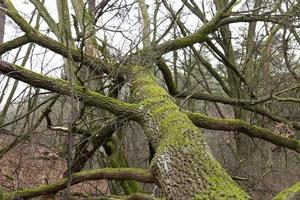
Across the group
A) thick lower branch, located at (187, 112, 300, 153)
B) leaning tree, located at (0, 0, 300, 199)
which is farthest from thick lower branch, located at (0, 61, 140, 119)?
thick lower branch, located at (187, 112, 300, 153)

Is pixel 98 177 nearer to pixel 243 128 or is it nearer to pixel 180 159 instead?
pixel 180 159

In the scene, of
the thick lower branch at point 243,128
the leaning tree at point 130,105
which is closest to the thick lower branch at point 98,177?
the leaning tree at point 130,105

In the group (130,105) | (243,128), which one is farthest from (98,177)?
(243,128)

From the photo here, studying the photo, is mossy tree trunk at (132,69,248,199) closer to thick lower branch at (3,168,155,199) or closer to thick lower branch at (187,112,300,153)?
thick lower branch at (3,168,155,199)

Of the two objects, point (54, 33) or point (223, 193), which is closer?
point (223, 193)

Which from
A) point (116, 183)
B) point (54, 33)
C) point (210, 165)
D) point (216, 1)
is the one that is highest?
point (216, 1)

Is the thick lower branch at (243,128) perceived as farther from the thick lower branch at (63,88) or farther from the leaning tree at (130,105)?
the thick lower branch at (63,88)

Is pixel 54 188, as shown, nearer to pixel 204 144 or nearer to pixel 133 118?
pixel 133 118

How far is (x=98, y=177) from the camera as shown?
11.9 feet

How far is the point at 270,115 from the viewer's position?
5.50 m

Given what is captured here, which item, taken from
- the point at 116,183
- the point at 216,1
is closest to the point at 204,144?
the point at 116,183

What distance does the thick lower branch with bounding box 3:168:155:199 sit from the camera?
319 centimetres

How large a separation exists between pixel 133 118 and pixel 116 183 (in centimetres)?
188

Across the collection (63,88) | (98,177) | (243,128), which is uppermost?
(63,88)
